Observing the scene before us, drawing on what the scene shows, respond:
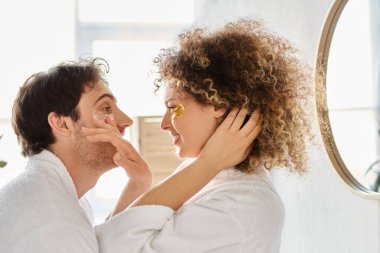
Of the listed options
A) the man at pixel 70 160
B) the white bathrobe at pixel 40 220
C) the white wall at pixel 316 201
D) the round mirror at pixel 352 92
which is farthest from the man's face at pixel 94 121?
the round mirror at pixel 352 92

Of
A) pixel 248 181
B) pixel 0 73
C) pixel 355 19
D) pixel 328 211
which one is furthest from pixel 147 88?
pixel 248 181

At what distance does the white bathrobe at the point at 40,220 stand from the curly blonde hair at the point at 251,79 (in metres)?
0.46

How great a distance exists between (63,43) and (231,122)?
9.76 feet

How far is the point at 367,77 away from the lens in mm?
1902

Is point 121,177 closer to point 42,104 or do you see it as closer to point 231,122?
point 42,104

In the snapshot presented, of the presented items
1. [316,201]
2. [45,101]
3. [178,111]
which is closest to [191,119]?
[178,111]

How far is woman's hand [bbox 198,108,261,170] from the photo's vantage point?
61.4 inches

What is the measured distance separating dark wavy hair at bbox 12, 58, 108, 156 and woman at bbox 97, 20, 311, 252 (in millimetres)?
343

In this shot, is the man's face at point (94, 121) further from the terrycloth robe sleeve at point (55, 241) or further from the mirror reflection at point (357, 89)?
the mirror reflection at point (357, 89)

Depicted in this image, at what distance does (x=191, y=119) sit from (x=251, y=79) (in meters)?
0.21

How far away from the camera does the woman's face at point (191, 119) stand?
1.65 m

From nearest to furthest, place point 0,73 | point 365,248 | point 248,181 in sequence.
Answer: point 248,181
point 365,248
point 0,73

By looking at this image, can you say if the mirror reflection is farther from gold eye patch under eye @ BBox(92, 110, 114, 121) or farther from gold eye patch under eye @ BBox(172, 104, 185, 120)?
gold eye patch under eye @ BBox(92, 110, 114, 121)

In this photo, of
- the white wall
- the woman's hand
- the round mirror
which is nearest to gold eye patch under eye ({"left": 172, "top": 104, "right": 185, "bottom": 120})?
the woman's hand
